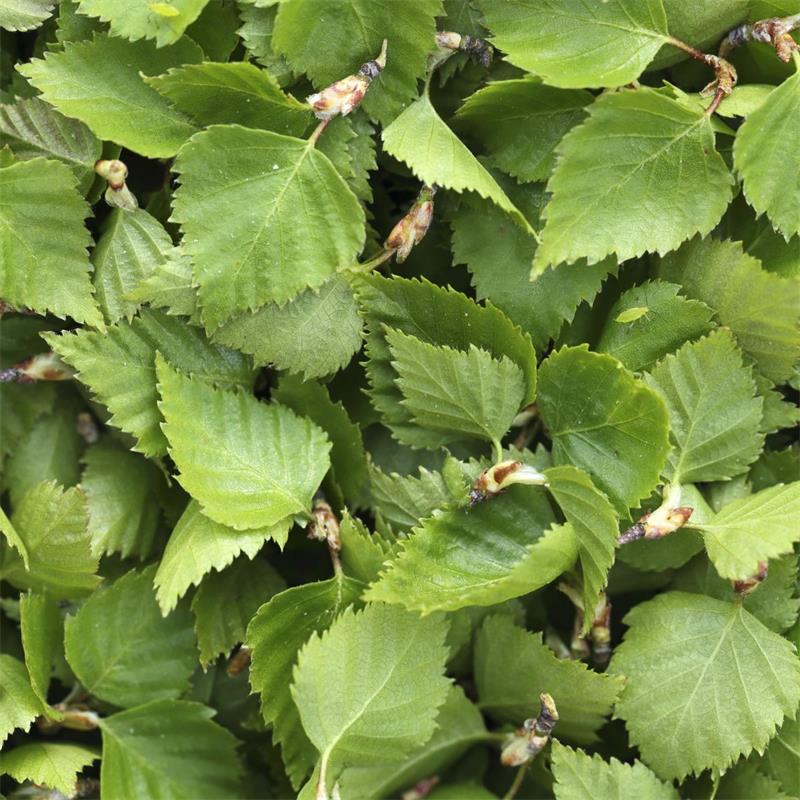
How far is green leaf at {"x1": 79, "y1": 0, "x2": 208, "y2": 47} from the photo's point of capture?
25.7 inches

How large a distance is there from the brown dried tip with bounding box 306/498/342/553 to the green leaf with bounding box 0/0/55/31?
0.41m

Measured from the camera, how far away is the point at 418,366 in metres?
0.69

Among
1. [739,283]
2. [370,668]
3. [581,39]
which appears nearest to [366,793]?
[370,668]

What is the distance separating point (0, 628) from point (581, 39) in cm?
65

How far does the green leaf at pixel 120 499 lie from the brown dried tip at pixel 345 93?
0.32 metres

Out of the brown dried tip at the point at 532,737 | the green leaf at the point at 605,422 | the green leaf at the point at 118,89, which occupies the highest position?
the green leaf at the point at 118,89

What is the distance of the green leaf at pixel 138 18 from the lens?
0.65 meters

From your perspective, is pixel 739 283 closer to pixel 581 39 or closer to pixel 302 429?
pixel 581 39

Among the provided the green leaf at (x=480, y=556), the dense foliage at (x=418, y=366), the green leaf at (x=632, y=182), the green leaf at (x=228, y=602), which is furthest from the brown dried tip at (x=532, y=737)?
the green leaf at (x=632, y=182)

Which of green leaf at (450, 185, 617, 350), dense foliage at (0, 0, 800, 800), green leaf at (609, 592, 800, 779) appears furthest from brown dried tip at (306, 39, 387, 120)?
green leaf at (609, 592, 800, 779)

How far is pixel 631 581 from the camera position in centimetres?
78

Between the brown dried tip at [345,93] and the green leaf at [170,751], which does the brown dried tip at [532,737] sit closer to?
the green leaf at [170,751]

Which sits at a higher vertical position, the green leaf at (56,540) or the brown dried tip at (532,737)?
the green leaf at (56,540)

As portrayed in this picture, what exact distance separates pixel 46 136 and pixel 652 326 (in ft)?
1.53
